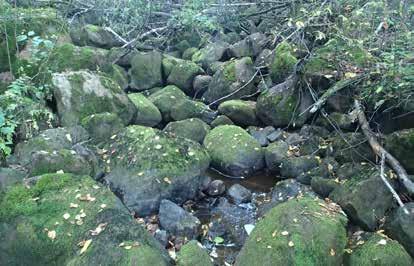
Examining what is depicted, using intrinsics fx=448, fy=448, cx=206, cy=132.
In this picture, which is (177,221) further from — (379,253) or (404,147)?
(404,147)

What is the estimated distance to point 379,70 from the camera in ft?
19.7

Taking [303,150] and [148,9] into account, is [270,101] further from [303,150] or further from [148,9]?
[148,9]

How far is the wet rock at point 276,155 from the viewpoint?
24.7ft

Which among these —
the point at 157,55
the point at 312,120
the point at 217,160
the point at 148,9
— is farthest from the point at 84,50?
the point at 312,120

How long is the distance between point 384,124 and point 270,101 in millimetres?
2384

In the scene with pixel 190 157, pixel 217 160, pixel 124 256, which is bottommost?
pixel 217 160

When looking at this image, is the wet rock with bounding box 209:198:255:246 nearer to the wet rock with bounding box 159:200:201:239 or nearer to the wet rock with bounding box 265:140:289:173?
the wet rock with bounding box 159:200:201:239

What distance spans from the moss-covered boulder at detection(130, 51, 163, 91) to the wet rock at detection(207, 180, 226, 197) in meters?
4.56

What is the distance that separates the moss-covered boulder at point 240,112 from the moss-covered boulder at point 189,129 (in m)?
0.90

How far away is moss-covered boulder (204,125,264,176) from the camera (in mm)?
7543

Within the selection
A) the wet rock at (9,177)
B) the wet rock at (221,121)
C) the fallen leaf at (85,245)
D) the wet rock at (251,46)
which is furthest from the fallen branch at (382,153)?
the wet rock at (9,177)

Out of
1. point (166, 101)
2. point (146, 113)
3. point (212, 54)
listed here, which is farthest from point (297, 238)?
point (212, 54)

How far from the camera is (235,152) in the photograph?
7.59 m

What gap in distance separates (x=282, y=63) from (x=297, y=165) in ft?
9.27
